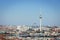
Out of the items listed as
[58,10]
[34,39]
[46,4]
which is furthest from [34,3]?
[34,39]

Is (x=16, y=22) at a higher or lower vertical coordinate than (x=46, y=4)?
lower

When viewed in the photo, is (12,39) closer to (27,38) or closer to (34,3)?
(27,38)

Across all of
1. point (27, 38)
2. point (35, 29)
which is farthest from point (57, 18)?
point (27, 38)

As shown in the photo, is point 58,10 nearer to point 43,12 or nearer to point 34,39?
point 43,12

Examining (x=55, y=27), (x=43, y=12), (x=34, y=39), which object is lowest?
(x=34, y=39)

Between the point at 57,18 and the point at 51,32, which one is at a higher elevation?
the point at 57,18
